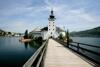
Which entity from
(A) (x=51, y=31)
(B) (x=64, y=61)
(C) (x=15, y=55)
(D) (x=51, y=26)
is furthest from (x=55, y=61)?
(D) (x=51, y=26)

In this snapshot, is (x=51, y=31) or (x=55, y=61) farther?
(x=51, y=31)

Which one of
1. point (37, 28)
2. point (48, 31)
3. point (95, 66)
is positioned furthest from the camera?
point (37, 28)

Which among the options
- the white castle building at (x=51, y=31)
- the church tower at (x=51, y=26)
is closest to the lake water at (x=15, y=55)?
the white castle building at (x=51, y=31)

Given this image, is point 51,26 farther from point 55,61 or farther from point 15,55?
point 55,61

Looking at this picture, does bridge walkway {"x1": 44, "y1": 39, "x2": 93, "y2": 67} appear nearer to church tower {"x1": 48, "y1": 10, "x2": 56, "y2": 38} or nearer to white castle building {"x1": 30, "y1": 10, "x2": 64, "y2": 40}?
white castle building {"x1": 30, "y1": 10, "x2": 64, "y2": 40}

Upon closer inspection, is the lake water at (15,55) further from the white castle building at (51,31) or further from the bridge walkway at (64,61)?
the white castle building at (51,31)

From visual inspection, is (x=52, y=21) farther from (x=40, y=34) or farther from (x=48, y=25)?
(x=40, y=34)

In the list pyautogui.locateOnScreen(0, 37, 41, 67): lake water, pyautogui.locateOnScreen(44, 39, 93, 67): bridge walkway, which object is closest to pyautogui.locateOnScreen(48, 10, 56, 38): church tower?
pyautogui.locateOnScreen(0, 37, 41, 67): lake water

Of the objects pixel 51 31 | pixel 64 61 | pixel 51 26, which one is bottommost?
pixel 64 61

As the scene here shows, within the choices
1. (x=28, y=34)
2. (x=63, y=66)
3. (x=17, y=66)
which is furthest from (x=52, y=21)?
(x=63, y=66)

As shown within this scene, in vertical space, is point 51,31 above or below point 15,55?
above

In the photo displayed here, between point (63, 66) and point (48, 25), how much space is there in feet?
295

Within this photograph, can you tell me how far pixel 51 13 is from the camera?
98.9 m

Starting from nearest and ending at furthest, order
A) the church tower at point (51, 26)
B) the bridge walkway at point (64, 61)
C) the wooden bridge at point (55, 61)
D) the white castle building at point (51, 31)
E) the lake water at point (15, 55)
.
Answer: the wooden bridge at point (55, 61) → the bridge walkway at point (64, 61) → the lake water at point (15, 55) → the white castle building at point (51, 31) → the church tower at point (51, 26)
